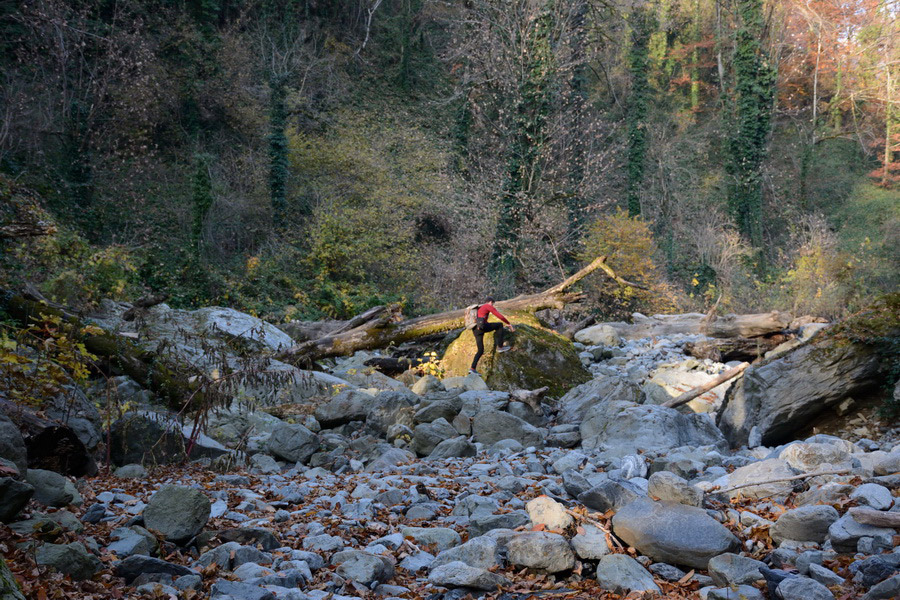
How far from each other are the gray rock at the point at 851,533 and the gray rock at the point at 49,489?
392cm

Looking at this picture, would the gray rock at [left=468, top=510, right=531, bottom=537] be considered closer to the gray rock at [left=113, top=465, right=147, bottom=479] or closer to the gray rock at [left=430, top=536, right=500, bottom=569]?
the gray rock at [left=430, top=536, right=500, bottom=569]

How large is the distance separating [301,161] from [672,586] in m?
22.0

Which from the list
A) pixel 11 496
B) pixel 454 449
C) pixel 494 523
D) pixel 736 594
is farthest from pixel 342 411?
pixel 736 594

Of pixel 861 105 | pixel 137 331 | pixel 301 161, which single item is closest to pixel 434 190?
pixel 301 161

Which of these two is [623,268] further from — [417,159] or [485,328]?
[485,328]

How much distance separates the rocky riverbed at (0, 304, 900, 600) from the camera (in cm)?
296

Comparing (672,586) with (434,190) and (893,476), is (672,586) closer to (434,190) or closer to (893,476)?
(893,476)

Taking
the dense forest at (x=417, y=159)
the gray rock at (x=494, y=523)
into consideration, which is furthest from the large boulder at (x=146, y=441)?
the dense forest at (x=417, y=159)

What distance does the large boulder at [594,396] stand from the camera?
303 inches

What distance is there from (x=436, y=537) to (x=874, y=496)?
2.32 meters

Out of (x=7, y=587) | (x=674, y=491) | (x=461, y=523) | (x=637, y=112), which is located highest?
(x=637, y=112)

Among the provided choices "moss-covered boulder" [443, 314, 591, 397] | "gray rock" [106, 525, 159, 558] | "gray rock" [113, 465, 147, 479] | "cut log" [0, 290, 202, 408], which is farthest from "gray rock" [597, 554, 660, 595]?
"moss-covered boulder" [443, 314, 591, 397]

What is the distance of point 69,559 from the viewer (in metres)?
2.78

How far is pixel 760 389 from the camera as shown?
650cm
